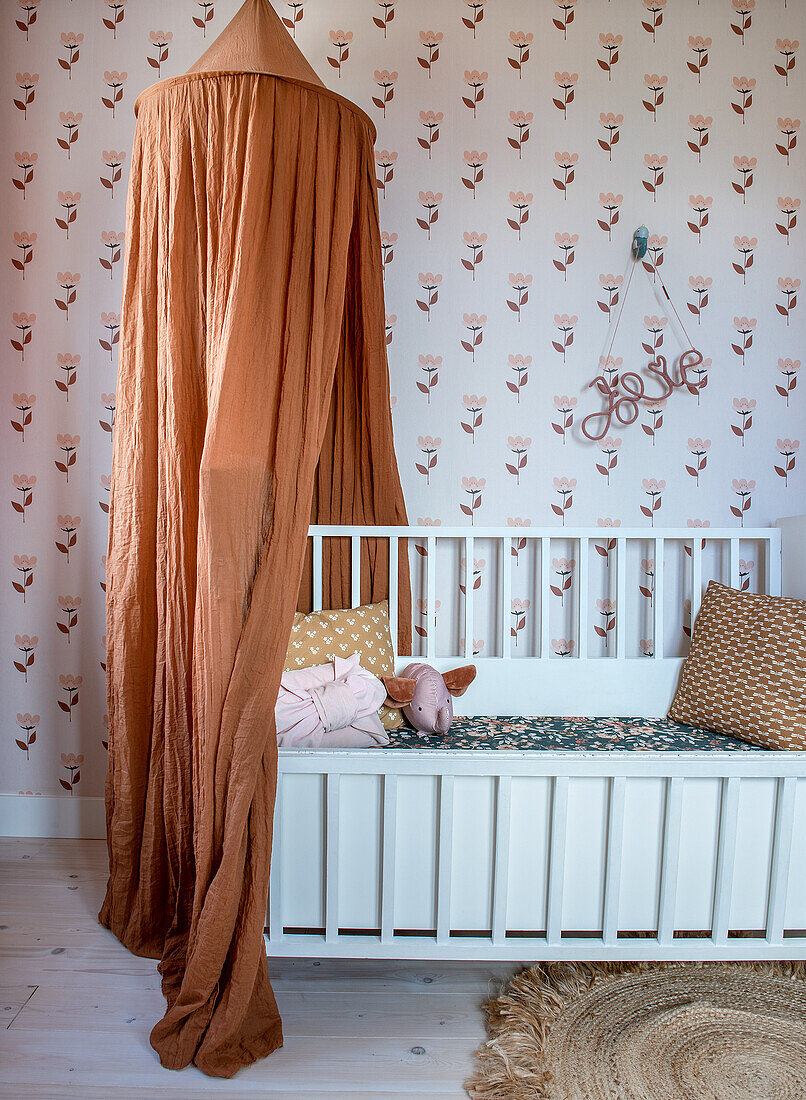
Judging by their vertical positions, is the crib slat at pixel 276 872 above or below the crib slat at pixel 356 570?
below

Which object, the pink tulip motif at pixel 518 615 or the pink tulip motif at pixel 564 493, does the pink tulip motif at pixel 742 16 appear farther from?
the pink tulip motif at pixel 518 615

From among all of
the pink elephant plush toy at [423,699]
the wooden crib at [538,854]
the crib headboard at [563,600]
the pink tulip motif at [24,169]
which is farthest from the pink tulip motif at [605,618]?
the pink tulip motif at [24,169]

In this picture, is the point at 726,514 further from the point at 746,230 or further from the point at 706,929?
the point at 706,929

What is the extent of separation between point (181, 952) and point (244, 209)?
64.7 inches

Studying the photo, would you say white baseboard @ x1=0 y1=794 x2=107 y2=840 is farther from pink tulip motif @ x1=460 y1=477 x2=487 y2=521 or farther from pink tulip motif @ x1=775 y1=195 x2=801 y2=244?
pink tulip motif @ x1=775 y1=195 x2=801 y2=244

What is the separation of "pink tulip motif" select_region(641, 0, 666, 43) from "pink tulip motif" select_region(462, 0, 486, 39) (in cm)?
53

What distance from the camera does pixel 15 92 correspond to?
2.40 m

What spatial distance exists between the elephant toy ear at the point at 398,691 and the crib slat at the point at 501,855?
2.13 feet

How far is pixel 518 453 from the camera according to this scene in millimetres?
2424

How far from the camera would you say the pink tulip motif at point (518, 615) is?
8.00 ft

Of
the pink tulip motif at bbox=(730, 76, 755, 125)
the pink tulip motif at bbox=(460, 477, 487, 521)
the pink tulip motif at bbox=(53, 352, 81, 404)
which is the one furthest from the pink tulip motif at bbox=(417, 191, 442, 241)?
the pink tulip motif at bbox=(53, 352, 81, 404)

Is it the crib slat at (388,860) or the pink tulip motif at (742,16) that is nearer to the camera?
the crib slat at (388,860)

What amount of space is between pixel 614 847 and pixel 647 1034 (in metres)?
0.40

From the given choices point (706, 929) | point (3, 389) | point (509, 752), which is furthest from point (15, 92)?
point (706, 929)
